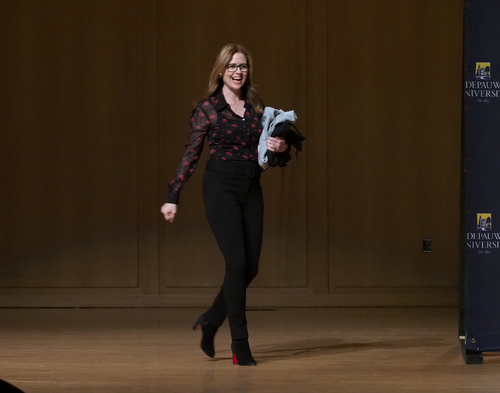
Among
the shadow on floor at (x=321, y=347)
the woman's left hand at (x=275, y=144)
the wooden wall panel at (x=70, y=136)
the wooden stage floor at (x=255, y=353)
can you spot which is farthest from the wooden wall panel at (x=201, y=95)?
the woman's left hand at (x=275, y=144)

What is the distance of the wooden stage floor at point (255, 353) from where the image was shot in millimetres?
3396

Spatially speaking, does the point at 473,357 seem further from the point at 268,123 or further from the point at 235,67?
the point at 235,67

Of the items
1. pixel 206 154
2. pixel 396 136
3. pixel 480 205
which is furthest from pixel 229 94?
pixel 396 136

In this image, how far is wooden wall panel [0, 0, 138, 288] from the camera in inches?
231

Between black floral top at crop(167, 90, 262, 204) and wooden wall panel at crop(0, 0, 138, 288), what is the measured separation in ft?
7.41

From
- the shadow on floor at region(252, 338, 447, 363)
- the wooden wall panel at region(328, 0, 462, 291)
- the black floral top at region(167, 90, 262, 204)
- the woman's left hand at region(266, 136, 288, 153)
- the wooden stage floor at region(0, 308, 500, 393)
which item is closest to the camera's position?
the wooden stage floor at region(0, 308, 500, 393)

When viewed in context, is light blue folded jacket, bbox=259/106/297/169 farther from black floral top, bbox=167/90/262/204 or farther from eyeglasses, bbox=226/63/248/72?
eyeglasses, bbox=226/63/248/72

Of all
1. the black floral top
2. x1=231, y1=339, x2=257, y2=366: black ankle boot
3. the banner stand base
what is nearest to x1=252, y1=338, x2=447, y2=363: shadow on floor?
x1=231, y1=339, x2=257, y2=366: black ankle boot

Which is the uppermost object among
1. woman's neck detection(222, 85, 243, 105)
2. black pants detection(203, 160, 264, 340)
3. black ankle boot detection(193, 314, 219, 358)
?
woman's neck detection(222, 85, 243, 105)

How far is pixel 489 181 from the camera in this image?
379 centimetres

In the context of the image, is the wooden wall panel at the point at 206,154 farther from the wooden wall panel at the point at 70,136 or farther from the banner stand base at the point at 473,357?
the banner stand base at the point at 473,357

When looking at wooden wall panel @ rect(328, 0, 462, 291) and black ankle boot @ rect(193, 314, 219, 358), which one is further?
wooden wall panel @ rect(328, 0, 462, 291)

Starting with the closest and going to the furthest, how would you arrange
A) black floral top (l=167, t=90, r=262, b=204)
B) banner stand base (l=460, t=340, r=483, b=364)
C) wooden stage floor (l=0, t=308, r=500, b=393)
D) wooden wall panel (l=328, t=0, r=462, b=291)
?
wooden stage floor (l=0, t=308, r=500, b=393), black floral top (l=167, t=90, r=262, b=204), banner stand base (l=460, t=340, r=483, b=364), wooden wall panel (l=328, t=0, r=462, b=291)

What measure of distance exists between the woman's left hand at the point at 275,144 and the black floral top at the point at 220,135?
0.15 m
